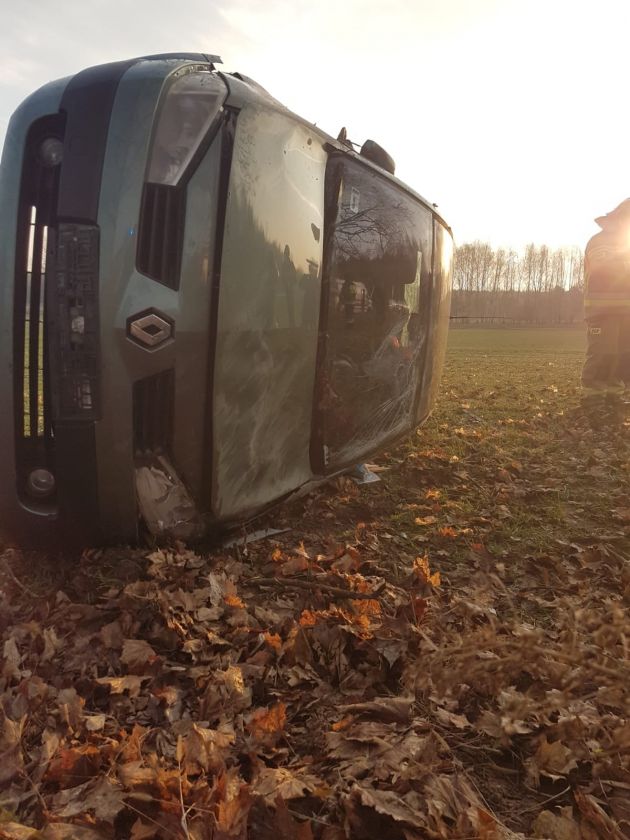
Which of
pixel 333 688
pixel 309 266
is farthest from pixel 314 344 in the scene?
pixel 333 688

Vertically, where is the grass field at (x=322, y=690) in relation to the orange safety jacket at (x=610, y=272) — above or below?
below

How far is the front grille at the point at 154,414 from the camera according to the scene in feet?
8.34

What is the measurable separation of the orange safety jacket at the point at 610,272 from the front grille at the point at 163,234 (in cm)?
734

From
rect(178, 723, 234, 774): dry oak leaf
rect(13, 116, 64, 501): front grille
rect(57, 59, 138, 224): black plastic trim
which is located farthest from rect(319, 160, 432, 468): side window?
rect(178, 723, 234, 774): dry oak leaf

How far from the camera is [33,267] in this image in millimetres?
2465

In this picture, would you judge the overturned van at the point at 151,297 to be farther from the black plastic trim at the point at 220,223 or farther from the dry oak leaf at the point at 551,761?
the dry oak leaf at the point at 551,761

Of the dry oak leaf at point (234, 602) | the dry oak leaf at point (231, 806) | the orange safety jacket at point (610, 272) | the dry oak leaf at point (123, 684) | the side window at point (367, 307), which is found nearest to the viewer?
the dry oak leaf at point (231, 806)

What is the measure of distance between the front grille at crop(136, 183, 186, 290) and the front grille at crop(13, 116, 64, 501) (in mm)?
418

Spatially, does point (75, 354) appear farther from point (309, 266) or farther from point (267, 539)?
point (267, 539)

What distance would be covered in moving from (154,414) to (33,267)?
0.81 metres

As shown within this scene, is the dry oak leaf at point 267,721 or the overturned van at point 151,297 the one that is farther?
the overturned van at point 151,297

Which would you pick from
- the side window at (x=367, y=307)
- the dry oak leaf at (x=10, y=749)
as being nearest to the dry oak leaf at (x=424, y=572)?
the side window at (x=367, y=307)

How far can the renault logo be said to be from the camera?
2.43 metres

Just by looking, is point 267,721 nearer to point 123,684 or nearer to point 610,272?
point 123,684
